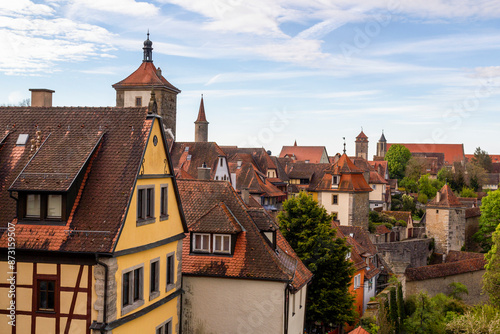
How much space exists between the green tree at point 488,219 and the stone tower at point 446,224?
170 inches

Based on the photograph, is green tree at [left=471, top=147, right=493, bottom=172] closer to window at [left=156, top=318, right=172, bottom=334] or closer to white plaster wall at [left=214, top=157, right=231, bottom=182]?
white plaster wall at [left=214, top=157, right=231, bottom=182]

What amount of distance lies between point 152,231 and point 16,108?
604 cm

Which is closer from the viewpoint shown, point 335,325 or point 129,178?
point 129,178

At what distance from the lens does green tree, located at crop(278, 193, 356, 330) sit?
26156 millimetres

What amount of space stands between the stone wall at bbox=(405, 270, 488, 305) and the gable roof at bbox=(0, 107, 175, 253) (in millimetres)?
33784

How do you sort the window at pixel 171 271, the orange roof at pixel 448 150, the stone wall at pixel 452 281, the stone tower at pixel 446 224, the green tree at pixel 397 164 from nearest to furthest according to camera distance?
the window at pixel 171 271, the stone wall at pixel 452 281, the stone tower at pixel 446 224, the green tree at pixel 397 164, the orange roof at pixel 448 150

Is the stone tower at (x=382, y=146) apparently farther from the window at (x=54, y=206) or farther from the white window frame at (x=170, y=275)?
the window at (x=54, y=206)

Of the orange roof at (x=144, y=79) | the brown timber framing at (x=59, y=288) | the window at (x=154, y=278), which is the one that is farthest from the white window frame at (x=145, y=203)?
the orange roof at (x=144, y=79)

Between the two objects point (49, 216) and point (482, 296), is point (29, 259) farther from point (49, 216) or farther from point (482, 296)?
point (482, 296)

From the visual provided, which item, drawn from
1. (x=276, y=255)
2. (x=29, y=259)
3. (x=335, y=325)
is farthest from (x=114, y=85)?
(x=29, y=259)

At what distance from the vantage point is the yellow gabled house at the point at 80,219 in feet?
45.4

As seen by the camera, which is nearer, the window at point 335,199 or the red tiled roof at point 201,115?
the window at point 335,199

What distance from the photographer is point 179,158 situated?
167ft

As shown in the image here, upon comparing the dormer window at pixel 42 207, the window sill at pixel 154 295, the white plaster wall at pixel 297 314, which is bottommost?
the white plaster wall at pixel 297 314
